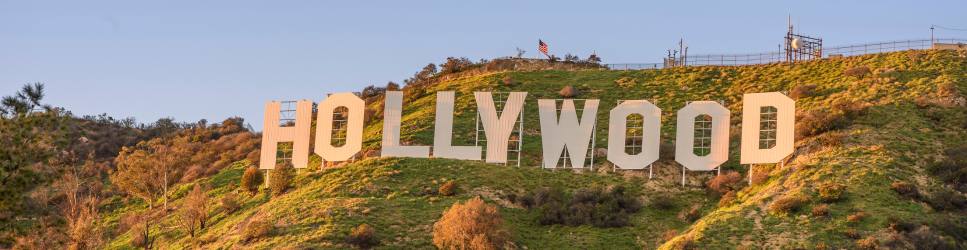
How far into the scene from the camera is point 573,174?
68.2 m

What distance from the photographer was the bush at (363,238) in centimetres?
5453

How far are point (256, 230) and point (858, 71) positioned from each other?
44.3 meters

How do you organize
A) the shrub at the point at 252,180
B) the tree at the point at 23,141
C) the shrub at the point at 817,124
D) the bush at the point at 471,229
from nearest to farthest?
the tree at the point at 23,141, the bush at the point at 471,229, the shrub at the point at 817,124, the shrub at the point at 252,180

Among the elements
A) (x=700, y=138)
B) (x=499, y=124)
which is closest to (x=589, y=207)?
(x=700, y=138)

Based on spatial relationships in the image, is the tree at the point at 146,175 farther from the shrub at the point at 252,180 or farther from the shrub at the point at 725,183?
the shrub at the point at 725,183

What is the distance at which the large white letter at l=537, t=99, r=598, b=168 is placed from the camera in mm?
68000

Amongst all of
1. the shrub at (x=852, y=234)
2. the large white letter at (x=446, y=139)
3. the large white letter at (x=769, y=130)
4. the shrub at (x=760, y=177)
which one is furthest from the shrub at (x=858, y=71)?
the shrub at (x=852, y=234)

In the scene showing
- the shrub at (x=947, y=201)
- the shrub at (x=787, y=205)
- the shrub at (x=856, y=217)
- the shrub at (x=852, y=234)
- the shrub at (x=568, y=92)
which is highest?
the shrub at (x=568, y=92)

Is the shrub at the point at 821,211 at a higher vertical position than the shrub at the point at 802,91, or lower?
lower

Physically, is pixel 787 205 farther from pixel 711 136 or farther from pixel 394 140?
pixel 394 140

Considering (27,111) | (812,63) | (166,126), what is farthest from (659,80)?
(27,111)

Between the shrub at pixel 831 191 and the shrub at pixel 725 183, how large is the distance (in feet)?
20.6

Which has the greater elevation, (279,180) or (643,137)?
(643,137)

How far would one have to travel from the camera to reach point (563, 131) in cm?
6875
